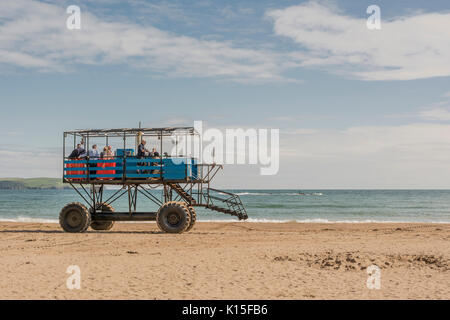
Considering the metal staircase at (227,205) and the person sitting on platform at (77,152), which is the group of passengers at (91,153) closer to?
the person sitting on platform at (77,152)

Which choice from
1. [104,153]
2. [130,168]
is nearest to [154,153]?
[130,168]

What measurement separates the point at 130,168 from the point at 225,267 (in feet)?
32.7

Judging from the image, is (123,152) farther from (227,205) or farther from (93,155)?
(227,205)

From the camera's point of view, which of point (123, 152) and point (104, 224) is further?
point (104, 224)

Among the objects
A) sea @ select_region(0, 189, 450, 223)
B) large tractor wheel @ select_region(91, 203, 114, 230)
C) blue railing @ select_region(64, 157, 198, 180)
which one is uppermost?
blue railing @ select_region(64, 157, 198, 180)

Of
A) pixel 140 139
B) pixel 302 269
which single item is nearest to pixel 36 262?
pixel 302 269

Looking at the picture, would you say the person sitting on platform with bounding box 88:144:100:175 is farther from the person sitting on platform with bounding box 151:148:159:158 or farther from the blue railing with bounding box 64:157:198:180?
the person sitting on platform with bounding box 151:148:159:158

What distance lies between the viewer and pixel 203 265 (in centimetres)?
1222

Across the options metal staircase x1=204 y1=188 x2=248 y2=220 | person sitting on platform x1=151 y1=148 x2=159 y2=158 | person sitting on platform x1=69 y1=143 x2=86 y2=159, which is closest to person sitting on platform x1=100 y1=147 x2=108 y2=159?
person sitting on platform x1=69 y1=143 x2=86 y2=159

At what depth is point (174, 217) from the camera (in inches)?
800

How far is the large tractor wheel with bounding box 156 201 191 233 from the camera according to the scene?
20141 millimetres

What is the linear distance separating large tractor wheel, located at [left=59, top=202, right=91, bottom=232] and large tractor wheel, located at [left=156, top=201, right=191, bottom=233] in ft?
11.5

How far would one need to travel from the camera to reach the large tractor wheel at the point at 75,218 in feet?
69.8
